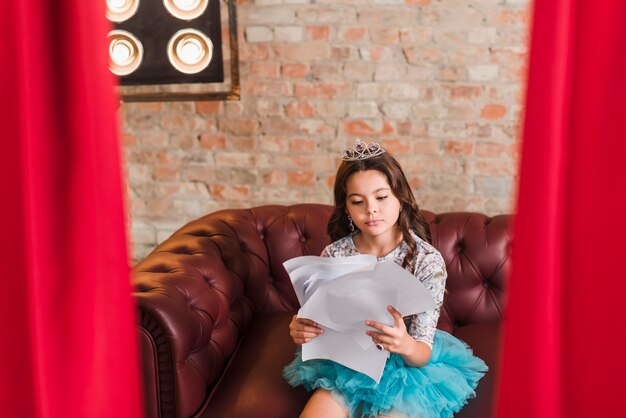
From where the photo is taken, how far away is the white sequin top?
1616mm

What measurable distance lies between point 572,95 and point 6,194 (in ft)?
2.47

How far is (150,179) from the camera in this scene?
2.91 meters

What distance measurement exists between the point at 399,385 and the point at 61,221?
1040 millimetres

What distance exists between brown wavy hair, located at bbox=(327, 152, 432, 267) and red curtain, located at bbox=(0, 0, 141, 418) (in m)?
1.05

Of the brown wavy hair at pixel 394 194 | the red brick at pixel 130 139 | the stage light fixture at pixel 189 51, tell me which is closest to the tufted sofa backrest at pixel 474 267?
the brown wavy hair at pixel 394 194

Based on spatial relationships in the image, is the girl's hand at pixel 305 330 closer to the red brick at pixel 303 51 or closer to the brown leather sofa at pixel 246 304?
the brown leather sofa at pixel 246 304

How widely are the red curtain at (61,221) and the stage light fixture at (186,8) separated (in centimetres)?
192

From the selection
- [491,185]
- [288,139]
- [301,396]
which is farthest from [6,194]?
[491,185]

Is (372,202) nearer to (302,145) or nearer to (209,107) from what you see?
(302,145)

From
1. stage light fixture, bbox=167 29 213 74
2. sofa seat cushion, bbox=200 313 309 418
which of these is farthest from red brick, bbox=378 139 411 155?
sofa seat cushion, bbox=200 313 309 418

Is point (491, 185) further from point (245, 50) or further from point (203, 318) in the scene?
point (203, 318)

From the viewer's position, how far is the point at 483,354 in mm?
1917

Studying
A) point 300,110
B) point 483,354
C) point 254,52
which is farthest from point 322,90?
point 483,354

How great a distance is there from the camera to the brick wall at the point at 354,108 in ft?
8.26
